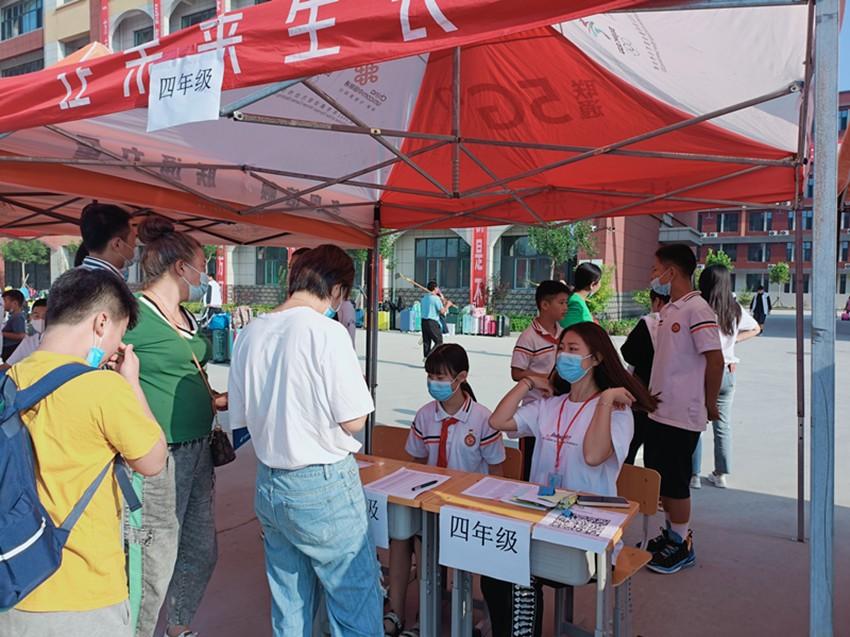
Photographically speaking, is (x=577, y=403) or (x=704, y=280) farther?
(x=704, y=280)

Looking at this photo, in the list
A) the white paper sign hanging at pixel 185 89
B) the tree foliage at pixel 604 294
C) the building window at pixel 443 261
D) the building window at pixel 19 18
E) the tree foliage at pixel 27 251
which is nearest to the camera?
the white paper sign hanging at pixel 185 89

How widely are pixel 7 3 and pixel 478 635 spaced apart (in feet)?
137

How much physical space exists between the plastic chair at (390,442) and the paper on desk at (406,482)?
0.83 metres

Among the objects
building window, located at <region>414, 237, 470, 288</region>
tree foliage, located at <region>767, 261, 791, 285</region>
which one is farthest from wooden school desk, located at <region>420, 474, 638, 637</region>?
tree foliage, located at <region>767, 261, 791, 285</region>

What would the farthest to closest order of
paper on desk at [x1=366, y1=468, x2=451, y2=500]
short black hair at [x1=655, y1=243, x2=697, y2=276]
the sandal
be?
1. short black hair at [x1=655, y1=243, x2=697, y2=276]
2. the sandal
3. paper on desk at [x1=366, y1=468, x2=451, y2=500]

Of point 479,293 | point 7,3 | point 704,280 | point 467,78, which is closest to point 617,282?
point 479,293

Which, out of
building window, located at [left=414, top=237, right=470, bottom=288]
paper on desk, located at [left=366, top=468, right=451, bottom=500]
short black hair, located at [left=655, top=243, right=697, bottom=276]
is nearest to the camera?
paper on desk, located at [left=366, top=468, right=451, bottom=500]

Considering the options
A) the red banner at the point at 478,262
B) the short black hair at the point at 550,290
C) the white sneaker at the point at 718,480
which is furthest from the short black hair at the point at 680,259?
the red banner at the point at 478,262

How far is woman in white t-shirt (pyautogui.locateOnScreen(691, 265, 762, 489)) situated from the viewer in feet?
15.7

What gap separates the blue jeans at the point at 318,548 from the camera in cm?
201

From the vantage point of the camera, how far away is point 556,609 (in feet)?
9.07

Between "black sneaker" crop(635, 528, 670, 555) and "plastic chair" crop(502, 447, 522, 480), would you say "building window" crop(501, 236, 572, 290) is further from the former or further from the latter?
"plastic chair" crop(502, 447, 522, 480)

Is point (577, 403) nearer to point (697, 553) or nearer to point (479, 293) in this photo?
point (697, 553)

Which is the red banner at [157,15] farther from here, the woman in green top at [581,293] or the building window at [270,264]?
the woman in green top at [581,293]
